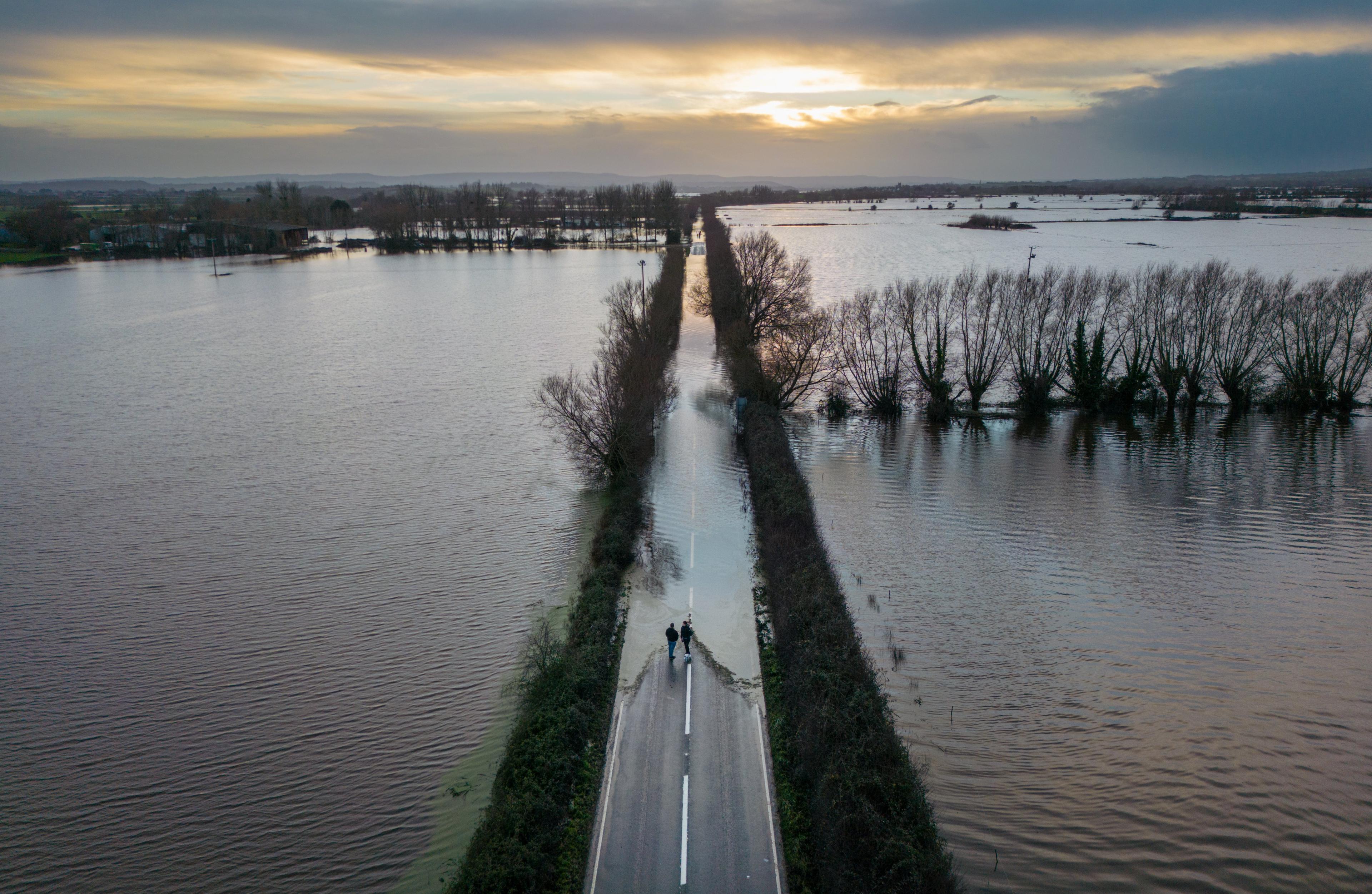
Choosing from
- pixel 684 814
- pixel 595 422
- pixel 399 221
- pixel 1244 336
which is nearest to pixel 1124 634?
pixel 684 814

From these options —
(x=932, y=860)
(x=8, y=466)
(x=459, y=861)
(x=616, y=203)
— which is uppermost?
(x=616, y=203)

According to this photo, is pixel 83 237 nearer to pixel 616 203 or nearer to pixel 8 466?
pixel 616 203

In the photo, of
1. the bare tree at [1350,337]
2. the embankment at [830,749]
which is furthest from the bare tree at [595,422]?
the bare tree at [1350,337]

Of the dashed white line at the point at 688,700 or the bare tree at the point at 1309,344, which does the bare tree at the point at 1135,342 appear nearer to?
the bare tree at the point at 1309,344

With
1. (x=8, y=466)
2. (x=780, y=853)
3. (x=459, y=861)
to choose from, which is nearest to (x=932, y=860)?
(x=780, y=853)

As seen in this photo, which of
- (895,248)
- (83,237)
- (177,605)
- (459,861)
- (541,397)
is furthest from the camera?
(83,237)
